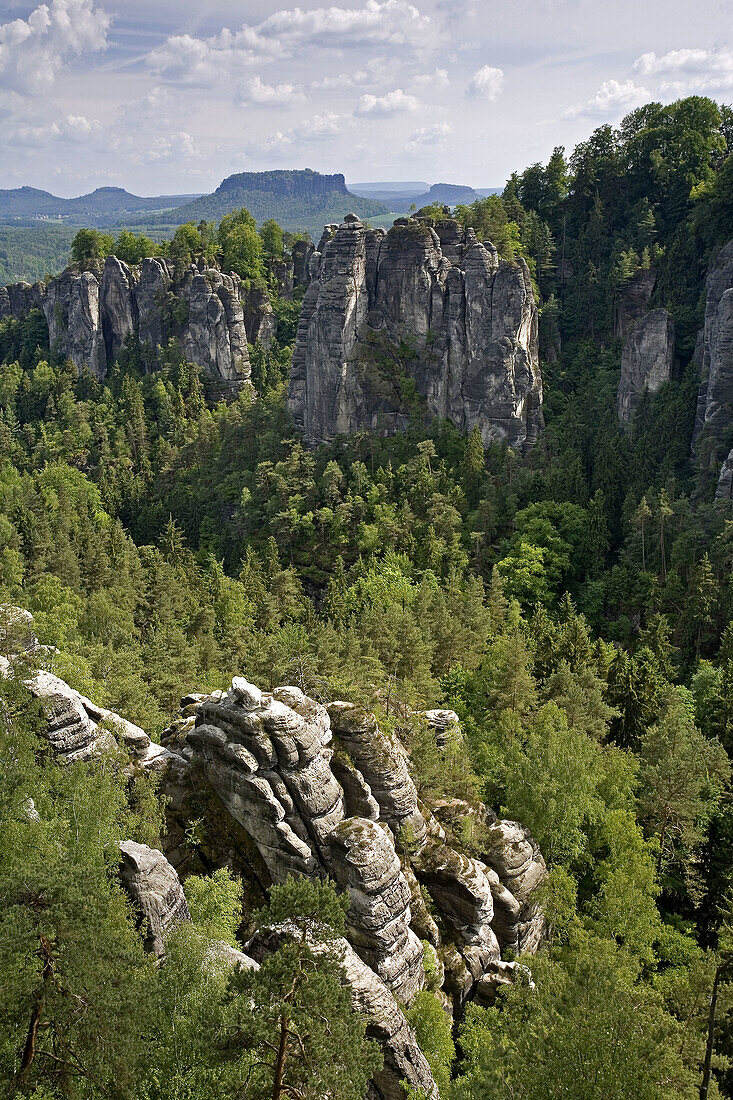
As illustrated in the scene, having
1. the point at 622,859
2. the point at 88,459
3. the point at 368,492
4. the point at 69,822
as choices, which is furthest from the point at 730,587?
the point at 88,459

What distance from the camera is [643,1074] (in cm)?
1354

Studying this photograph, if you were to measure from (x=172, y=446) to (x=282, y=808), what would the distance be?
206ft

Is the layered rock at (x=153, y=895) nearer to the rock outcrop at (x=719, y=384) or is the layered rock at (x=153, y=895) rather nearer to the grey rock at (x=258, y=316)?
the rock outcrop at (x=719, y=384)

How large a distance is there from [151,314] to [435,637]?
6457 cm

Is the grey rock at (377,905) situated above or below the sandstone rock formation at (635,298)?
below

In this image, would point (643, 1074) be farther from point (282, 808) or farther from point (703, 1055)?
point (282, 808)

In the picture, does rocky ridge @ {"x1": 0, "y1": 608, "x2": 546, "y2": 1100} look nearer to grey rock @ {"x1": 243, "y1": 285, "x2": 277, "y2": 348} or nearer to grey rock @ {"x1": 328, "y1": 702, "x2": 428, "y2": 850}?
grey rock @ {"x1": 328, "y1": 702, "x2": 428, "y2": 850}

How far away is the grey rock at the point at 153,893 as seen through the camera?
16141mm

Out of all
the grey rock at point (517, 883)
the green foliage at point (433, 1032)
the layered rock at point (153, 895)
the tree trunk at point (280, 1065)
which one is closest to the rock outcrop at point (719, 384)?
the grey rock at point (517, 883)

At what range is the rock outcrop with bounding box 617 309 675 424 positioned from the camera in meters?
61.6

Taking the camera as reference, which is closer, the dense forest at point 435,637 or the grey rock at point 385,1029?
the dense forest at point 435,637

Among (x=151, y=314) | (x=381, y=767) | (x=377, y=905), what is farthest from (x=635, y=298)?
(x=377, y=905)

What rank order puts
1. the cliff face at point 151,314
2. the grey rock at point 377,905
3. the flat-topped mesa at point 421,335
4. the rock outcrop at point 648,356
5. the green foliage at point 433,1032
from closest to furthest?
1. the green foliage at point 433,1032
2. the grey rock at point 377,905
3. the rock outcrop at point 648,356
4. the flat-topped mesa at point 421,335
5. the cliff face at point 151,314

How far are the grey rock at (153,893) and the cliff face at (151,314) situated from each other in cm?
7440
